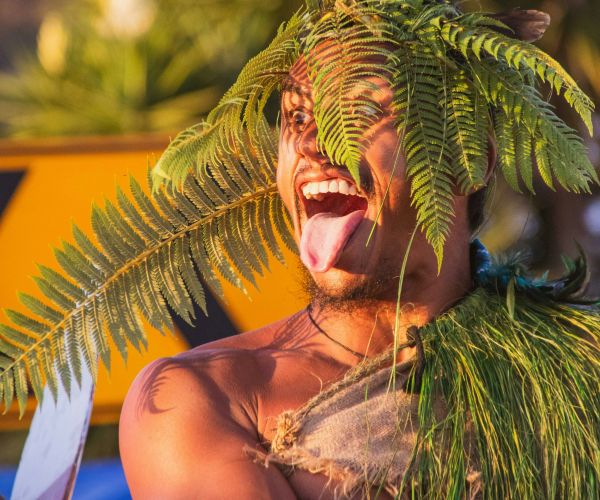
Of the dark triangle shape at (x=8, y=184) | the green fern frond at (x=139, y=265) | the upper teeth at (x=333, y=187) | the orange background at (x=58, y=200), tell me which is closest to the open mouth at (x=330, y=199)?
the upper teeth at (x=333, y=187)

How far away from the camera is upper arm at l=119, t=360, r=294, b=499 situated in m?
1.85

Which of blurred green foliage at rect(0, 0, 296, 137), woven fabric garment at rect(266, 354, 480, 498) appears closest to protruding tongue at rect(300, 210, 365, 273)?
woven fabric garment at rect(266, 354, 480, 498)

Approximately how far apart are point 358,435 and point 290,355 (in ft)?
0.73

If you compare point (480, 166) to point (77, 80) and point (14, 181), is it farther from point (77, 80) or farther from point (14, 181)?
point (77, 80)

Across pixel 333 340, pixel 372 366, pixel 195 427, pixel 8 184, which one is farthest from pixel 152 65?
pixel 195 427

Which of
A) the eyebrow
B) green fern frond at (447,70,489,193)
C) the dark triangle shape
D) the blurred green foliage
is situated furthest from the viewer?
the blurred green foliage

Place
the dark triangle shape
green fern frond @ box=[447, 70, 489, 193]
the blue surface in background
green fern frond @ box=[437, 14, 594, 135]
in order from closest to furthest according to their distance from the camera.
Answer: green fern frond @ box=[437, 14, 594, 135] → green fern frond @ box=[447, 70, 489, 193] → the blue surface in background → the dark triangle shape

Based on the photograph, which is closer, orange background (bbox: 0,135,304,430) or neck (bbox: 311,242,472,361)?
neck (bbox: 311,242,472,361)

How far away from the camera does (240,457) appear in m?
1.87

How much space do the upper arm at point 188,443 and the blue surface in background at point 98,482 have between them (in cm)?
99

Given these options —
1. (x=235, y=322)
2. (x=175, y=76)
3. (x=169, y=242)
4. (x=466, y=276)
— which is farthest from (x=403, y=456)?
(x=175, y=76)

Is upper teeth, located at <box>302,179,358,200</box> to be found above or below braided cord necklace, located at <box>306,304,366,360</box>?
above

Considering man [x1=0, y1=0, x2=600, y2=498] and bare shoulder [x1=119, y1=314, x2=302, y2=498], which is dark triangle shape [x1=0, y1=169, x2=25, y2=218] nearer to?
man [x1=0, y1=0, x2=600, y2=498]

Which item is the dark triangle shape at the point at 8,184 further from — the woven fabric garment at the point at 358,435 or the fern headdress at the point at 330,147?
the woven fabric garment at the point at 358,435
